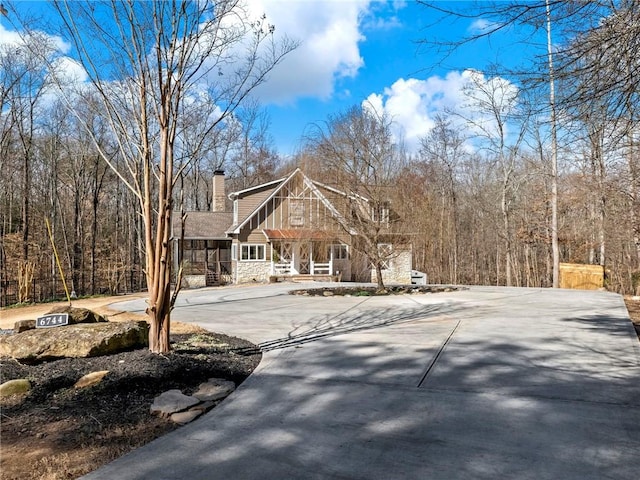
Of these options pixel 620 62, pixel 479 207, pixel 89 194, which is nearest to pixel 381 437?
pixel 620 62

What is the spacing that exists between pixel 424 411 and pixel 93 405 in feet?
9.16

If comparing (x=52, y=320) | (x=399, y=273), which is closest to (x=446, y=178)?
(x=399, y=273)

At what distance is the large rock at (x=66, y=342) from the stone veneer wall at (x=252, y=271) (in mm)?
19562

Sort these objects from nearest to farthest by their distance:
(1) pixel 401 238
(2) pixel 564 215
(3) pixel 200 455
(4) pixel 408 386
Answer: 1. (3) pixel 200 455
2. (4) pixel 408 386
3. (1) pixel 401 238
4. (2) pixel 564 215

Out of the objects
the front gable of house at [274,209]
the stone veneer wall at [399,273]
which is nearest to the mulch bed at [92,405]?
the front gable of house at [274,209]

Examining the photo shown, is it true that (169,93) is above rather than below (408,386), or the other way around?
above

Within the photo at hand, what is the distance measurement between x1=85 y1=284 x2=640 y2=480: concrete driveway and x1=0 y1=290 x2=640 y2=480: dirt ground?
24cm

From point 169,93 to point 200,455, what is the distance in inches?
163

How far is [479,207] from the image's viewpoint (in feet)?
97.2

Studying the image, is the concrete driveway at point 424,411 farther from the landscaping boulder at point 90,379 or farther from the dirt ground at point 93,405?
the landscaping boulder at point 90,379

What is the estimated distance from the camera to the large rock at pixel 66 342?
17.1 ft

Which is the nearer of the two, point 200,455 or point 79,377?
point 200,455

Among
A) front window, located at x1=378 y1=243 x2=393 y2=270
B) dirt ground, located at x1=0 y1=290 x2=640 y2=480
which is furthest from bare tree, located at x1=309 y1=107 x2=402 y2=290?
dirt ground, located at x1=0 y1=290 x2=640 y2=480

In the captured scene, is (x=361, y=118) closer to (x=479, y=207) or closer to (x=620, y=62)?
(x=620, y=62)
